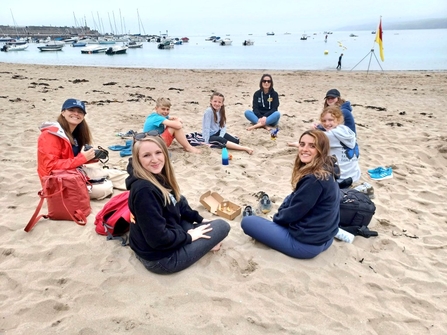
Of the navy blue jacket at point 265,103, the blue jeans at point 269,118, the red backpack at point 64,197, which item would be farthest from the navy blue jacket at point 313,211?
the navy blue jacket at point 265,103

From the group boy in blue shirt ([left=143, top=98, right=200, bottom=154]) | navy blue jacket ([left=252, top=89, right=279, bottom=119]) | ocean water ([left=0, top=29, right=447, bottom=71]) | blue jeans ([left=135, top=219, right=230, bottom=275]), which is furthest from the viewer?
ocean water ([left=0, top=29, right=447, bottom=71])

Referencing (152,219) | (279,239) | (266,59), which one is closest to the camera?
(152,219)

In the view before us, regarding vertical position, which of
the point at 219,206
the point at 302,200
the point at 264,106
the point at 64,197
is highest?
the point at 302,200

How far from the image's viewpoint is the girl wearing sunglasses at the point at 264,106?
7711 mm

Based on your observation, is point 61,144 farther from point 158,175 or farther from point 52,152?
point 158,175

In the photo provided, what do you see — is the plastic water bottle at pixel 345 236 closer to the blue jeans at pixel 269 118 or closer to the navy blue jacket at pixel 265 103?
the blue jeans at pixel 269 118

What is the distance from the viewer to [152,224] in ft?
8.07

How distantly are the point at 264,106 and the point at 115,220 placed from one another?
18.9ft

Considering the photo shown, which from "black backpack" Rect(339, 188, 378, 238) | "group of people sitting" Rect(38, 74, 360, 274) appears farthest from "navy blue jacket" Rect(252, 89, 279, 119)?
"group of people sitting" Rect(38, 74, 360, 274)

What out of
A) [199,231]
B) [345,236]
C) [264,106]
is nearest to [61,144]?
[199,231]

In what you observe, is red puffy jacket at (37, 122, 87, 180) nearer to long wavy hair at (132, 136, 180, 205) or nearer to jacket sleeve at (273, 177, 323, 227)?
long wavy hair at (132, 136, 180, 205)

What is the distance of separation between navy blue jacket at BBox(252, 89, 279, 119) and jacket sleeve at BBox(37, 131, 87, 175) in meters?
5.43

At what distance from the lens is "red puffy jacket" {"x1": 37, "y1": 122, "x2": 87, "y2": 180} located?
344 centimetres

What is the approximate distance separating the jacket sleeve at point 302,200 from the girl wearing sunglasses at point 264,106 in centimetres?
485
